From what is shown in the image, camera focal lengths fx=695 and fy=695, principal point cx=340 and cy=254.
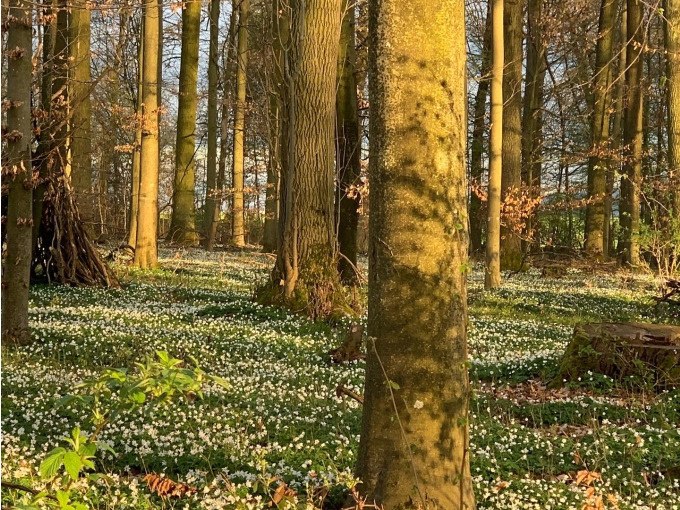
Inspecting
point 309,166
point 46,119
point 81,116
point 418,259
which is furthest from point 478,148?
point 418,259

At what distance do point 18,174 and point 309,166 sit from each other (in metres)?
4.33

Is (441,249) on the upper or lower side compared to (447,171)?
lower

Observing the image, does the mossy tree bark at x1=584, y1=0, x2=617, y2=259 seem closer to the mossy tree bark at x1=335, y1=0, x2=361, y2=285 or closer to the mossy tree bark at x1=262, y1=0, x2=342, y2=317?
the mossy tree bark at x1=335, y1=0, x2=361, y2=285

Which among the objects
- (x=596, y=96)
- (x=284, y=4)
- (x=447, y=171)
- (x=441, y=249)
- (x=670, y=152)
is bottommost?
(x=441, y=249)

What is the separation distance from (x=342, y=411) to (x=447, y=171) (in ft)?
10.2

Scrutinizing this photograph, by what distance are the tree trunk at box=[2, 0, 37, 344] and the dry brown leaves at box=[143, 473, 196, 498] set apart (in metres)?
4.56

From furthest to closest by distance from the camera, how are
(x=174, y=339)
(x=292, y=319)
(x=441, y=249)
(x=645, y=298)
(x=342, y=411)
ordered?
(x=645, y=298) < (x=292, y=319) < (x=174, y=339) < (x=342, y=411) < (x=441, y=249)

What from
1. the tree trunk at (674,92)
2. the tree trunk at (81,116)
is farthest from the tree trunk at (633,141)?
the tree trunk at (81,116)

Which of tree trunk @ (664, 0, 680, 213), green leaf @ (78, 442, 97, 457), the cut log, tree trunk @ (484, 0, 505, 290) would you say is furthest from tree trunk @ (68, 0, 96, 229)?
tree trunk @ (664, 0, 680, 213)

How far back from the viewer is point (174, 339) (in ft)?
27.6

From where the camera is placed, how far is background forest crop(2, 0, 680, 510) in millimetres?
3283

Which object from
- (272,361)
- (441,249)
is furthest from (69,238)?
(441,249)

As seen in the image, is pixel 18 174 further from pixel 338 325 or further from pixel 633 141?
pixel 633 141

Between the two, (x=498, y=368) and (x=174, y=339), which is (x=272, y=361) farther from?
(x=498, y=368)
